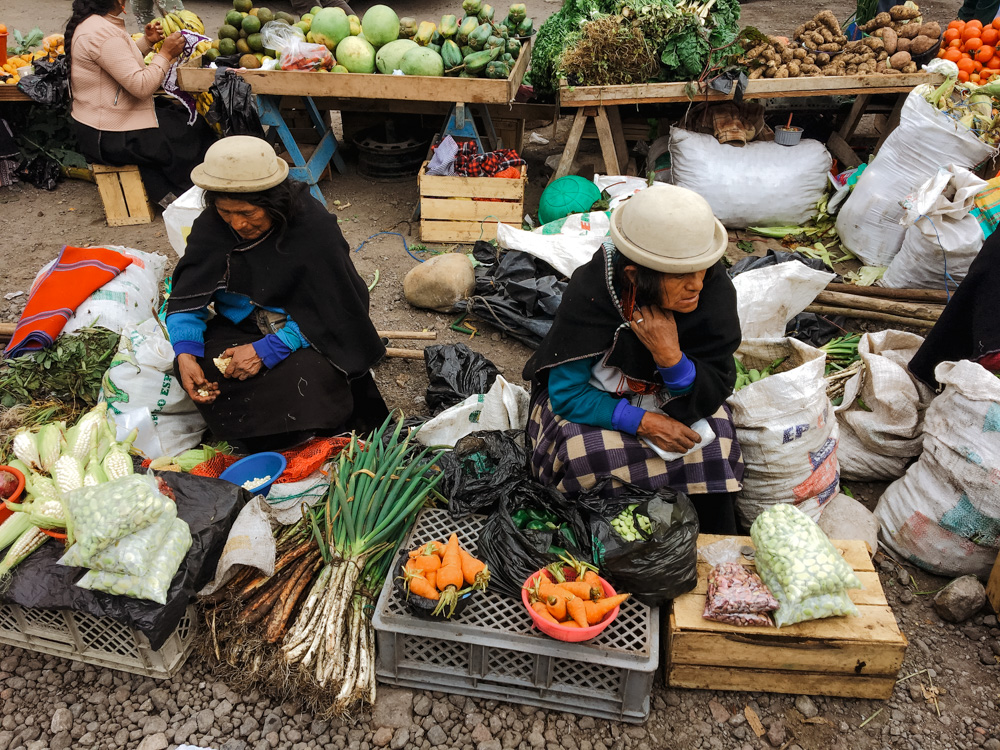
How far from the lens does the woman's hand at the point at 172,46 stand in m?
5.30

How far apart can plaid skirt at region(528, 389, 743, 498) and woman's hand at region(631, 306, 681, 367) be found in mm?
348

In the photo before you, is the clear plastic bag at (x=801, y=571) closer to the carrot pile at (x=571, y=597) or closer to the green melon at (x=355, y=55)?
the carrot pile at (x=571, y=597)

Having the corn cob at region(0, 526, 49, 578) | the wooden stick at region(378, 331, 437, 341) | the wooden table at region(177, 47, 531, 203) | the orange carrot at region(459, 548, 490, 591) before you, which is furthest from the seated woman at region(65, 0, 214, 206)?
the orange carrot at region(459, 548, 490, 591)

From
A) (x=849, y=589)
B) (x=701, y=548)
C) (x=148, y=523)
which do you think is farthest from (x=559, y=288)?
(x=148, y=523)

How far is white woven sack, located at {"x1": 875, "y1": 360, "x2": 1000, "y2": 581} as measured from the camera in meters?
2.60

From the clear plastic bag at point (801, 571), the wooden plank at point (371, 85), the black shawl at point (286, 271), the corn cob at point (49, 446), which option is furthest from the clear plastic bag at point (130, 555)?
the wooden plank at point (371, 85)

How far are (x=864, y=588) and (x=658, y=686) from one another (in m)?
0.77

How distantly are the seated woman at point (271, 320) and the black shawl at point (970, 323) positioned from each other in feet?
7.96

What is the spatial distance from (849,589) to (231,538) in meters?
2.06

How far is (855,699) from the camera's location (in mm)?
2404

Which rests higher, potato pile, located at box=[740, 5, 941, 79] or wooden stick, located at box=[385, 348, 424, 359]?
potato pile, located at box=[740, 5, 941, 79]

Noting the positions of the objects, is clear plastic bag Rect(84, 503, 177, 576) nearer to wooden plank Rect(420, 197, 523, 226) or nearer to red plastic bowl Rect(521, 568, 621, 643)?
red plastic bowl Rect(521, 568, 621, 643)

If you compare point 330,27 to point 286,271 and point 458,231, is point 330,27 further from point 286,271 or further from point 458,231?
point 286,271

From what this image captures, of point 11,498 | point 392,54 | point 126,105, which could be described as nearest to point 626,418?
point 11,498
